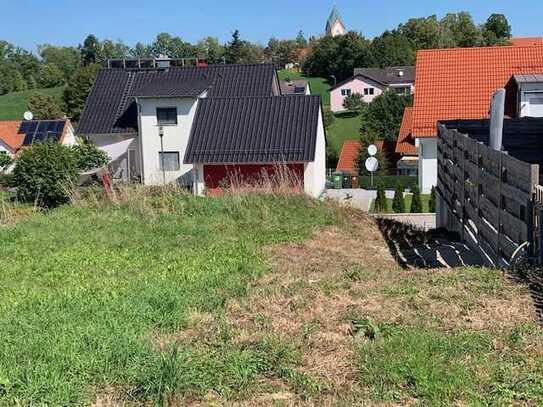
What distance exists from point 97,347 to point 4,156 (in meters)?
33.9

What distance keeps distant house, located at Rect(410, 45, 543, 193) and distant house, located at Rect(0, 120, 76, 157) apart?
2040 cm

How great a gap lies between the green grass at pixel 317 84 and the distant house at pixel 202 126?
41092 mm

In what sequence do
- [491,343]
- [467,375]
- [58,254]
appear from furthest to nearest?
[58,254], [491,343], [467,375]

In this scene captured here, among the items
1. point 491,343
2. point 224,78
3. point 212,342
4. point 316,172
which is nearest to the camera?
point 491,343

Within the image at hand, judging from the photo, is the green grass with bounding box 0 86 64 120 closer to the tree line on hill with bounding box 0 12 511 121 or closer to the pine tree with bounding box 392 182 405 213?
the tree line on hill with bounding box 0 12 511 121

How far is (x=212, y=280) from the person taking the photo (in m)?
6.36

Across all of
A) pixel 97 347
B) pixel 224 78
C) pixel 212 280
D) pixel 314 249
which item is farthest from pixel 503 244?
pixel 224 78

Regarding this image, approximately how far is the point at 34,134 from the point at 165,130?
1226 centimetres

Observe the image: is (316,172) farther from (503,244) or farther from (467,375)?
(467,375)

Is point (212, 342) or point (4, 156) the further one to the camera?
point (4, 156)

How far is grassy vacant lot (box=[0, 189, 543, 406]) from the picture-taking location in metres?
3.67

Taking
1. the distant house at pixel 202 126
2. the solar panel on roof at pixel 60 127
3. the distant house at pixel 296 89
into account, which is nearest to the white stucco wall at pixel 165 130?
the distant house at pixel 202 126

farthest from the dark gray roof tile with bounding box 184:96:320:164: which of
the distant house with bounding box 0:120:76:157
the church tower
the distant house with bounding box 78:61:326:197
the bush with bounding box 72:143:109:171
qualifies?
the church tower

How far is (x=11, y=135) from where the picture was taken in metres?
43.6
